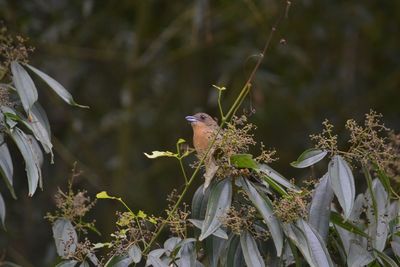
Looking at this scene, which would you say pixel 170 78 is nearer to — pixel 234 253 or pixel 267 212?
pixel 234 253

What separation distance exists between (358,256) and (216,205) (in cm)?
51

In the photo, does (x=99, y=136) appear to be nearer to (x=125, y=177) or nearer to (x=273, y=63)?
(x=125, y=177)

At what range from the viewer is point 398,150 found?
3189mm

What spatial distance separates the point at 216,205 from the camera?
2.43 m

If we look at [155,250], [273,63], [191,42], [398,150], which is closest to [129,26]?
[191,42]

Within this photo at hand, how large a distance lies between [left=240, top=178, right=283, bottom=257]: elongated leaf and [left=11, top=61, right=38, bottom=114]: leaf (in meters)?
0.81

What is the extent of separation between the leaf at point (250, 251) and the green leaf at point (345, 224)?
1.17 ft

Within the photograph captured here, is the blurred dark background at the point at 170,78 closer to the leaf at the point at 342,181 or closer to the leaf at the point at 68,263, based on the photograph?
the leaf at the point at 68,263

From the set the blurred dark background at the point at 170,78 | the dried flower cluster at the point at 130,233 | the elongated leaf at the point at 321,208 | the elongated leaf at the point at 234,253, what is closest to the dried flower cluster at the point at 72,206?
the dried flower cluster at the point at 130,233

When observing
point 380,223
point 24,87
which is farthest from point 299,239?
point 24,87

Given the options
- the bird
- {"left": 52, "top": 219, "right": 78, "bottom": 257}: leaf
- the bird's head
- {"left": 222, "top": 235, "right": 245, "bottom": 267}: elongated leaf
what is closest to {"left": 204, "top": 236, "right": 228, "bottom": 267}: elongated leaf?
{"left": 222, "top": 235, "right": 245, "bottom": 267}: elongated leaf

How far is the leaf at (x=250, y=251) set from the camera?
95.4 inches

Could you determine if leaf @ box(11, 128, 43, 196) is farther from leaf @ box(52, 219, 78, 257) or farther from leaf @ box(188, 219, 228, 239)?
leaf @ box(188, 219, 228, 239)

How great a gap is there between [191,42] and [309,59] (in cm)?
120
